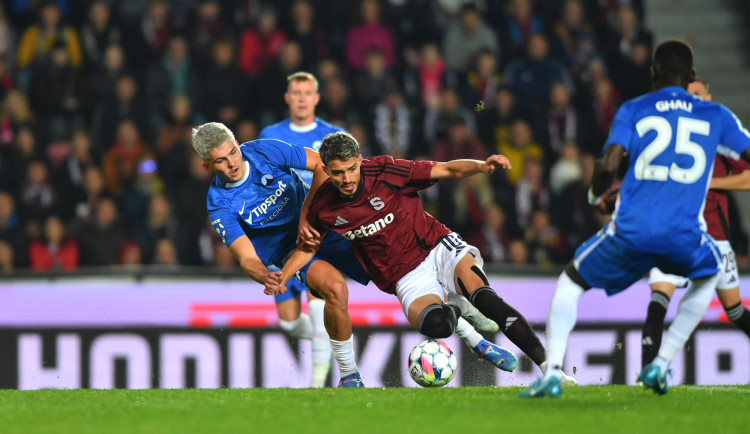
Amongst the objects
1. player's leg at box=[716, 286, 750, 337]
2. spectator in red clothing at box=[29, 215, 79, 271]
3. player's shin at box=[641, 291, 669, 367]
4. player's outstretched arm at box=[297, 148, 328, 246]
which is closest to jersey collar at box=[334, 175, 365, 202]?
player's outstretched arm at box=[297, 148, 328, 246]

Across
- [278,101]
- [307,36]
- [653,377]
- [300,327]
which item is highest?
[307,36]

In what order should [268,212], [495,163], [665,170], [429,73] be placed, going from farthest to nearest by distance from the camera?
[429,73], [268,212], [495,163], [665,170]

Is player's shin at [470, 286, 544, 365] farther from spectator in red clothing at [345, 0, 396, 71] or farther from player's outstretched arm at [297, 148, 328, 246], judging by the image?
spectator in red clothing at [345, 0, 396, 71]

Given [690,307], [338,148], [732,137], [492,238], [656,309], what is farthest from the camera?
[492,238]

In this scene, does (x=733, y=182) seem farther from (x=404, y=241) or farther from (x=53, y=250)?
(x=53, y=250)

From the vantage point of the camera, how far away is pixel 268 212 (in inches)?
279

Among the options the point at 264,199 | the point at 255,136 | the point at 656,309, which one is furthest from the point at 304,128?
the point at 255,136

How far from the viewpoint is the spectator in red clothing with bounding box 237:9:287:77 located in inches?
484

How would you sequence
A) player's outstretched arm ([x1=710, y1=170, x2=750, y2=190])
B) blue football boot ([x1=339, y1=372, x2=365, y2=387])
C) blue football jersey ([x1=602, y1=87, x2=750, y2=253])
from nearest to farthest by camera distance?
blue football jersey ([x1=602, y1=87, x2=750, y2=253]), player's outstretched arm ([x1=710, y1=170, x2=750, y2=190]), blue football boot ([x1=339, y1=372, x2=365, y2=387])

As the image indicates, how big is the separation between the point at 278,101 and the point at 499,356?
18.1 ft

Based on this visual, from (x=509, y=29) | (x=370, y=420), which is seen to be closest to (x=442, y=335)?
(x=370, y=420)

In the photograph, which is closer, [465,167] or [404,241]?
[465,167]

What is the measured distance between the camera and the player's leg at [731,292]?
22.7 feet

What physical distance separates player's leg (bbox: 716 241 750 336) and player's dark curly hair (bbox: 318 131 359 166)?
241cm
